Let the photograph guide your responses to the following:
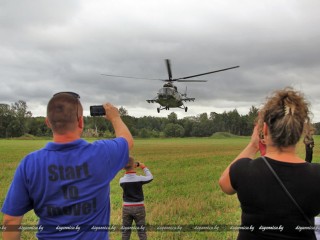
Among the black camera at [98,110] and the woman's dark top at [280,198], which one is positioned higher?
the black camera at [98,110]

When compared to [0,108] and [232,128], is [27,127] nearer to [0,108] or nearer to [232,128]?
[0,108]

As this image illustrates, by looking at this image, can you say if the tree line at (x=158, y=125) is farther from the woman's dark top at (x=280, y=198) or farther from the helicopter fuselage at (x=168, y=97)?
the woman's dark top at (x=280, y=198)

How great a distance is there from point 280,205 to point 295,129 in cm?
55

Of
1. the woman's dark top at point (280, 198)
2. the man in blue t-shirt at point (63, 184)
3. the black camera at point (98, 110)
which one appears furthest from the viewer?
the black camera at point (98, 110)

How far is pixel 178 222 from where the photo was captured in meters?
8.68

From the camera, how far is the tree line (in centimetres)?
13150

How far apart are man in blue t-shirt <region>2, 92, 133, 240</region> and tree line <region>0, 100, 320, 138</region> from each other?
348ft

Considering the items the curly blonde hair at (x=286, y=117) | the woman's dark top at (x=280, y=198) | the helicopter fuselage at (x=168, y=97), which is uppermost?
the helicopter fuselage at (x=168, y=97)

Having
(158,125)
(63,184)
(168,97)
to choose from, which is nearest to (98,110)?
(63,184)

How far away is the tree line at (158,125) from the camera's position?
132m

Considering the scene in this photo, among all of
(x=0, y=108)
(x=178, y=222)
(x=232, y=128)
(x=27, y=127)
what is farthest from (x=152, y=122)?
(x=178, y=222)

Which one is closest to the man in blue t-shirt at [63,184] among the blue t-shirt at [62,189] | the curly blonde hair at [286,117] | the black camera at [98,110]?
the blue t-shirt at [62,189]

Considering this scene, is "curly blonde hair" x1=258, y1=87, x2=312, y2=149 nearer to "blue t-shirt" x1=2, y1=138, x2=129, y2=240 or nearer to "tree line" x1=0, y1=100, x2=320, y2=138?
"blue t-shirt" x1=2, y1=138, x2=129, y2=240

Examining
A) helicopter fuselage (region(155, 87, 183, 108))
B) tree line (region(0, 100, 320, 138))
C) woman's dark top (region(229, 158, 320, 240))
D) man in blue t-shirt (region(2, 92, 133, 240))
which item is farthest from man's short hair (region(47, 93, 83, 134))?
tree line (region(0, 100, 320, 138))
